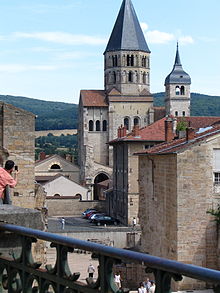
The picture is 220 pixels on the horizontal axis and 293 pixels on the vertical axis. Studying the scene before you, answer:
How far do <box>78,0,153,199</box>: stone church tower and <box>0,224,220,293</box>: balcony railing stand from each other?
75.4 m

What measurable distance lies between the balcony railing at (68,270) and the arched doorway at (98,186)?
238 feet

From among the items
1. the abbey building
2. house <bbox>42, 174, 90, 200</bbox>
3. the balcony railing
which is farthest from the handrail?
the abbey building

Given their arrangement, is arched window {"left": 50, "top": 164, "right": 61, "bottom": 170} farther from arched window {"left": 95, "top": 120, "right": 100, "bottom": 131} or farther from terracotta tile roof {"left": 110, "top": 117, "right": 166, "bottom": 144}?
terracotta tile roof {"left": 110, "top": 117, "right": 166, "bottom": 144}

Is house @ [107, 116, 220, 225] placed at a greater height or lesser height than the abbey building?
lesser

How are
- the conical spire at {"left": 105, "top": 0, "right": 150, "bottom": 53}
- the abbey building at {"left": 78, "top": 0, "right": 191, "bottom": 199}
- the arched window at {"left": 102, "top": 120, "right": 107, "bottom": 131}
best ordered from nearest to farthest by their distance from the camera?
the abbey building at {"left": 78, "top": 0, "right": 191, "bottom": 199} < the arched window at {"left": 102, "top": 120, "right": 107, "bottom": 131} < the conical spire at {"left": 105, "top": 0, "right": 150, "bottom": 53}

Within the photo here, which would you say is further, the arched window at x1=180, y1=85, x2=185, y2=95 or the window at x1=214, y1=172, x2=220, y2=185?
the arched window at x1=180, y1=85, x2=185, y2=95

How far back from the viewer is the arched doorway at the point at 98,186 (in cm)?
7879

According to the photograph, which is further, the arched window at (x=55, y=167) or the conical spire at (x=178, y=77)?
the conical spire at (x=178, y=77)

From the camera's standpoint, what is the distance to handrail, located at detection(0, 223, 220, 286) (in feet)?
10.9

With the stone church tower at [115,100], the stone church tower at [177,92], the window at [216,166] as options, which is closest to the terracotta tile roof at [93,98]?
the stone church tower at [115,100]

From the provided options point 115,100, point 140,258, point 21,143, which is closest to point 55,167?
point 115,100

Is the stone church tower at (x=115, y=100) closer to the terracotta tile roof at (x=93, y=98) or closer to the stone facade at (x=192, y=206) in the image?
the terracotta tile roof at (x=93, y=98)

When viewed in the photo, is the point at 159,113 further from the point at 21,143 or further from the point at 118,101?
the point at 21,143

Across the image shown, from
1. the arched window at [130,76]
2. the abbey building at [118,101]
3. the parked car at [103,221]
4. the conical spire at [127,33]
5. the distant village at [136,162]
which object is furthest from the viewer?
the conical spire at [127,33]
